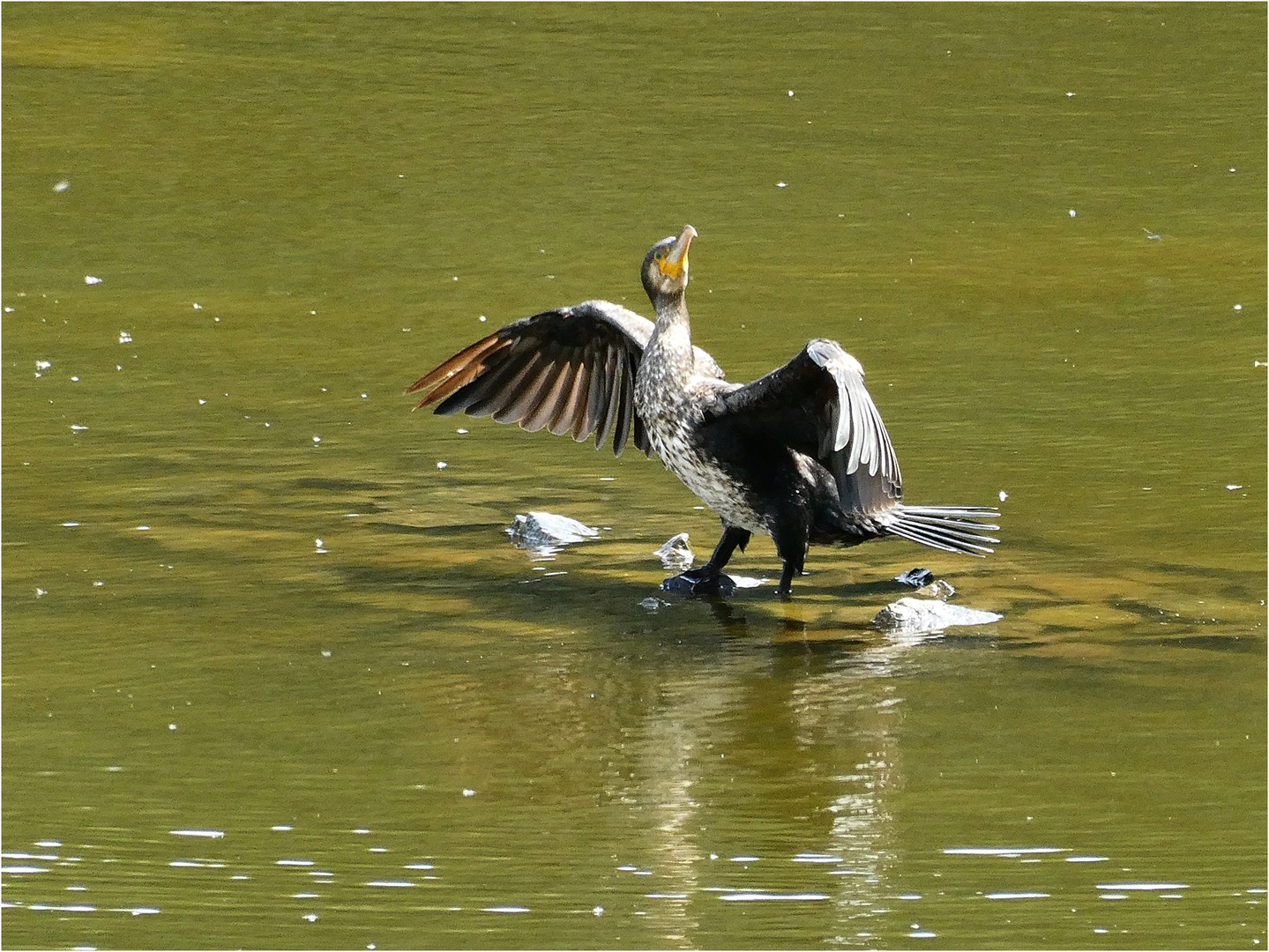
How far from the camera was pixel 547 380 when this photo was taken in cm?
714

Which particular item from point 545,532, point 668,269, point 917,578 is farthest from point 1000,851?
point 545,532

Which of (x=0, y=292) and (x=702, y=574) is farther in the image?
(x=0, y=292)

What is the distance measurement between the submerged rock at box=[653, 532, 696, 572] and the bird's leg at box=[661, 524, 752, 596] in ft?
0.72

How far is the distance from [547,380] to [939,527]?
1.55m

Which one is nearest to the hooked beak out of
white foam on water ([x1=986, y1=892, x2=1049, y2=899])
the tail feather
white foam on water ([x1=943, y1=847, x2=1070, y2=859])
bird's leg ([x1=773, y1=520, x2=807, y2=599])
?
bird's leg ([x1=773, y1=520, x2=807, y2=599])

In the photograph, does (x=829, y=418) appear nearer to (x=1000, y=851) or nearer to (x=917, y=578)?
(x=917, y=578)

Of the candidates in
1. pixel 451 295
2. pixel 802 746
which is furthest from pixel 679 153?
pixel 802 746

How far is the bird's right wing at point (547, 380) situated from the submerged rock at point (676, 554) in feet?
1.76

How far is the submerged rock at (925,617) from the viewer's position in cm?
585

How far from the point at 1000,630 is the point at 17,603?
2669mm

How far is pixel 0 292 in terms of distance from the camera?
10133 mm

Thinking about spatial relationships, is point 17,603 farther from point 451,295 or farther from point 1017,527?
point 451,295

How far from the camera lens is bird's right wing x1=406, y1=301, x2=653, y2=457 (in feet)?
23.1

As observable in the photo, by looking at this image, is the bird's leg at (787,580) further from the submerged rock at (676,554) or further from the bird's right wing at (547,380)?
the bird's right wing at (547,380)
